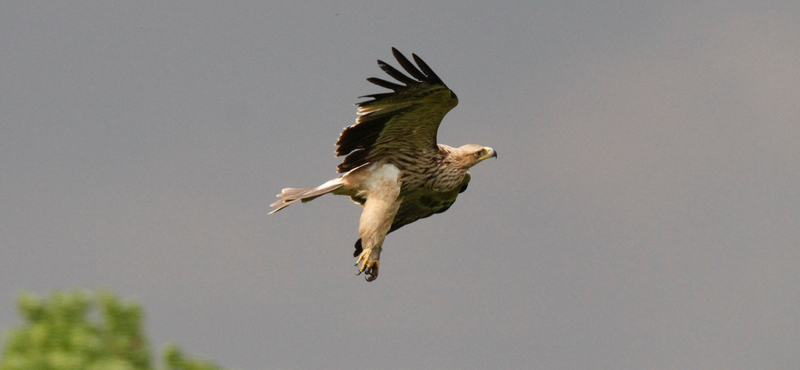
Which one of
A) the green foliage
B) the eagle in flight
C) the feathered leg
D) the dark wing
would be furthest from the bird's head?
the green foliage

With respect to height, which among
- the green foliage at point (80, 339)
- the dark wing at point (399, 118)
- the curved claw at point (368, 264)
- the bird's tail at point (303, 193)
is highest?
the dark wing at point (399, 118)

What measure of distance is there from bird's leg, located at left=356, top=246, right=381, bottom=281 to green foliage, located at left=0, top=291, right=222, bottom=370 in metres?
7.95

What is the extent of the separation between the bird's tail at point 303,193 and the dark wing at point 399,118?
328 mm

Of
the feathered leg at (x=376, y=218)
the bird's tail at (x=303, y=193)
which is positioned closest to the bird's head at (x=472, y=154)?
the feathered leg at (x=376, y=218)

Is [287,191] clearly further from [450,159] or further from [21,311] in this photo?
[21,311]

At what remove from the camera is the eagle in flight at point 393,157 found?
12.4 m

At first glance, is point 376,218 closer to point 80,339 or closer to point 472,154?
point 472,154

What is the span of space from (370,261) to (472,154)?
6.44 ft

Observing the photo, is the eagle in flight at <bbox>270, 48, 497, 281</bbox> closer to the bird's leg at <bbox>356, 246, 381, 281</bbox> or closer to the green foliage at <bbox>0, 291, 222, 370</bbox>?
the bird's leg at <bbox>356, 246, 381, 281</bbox>

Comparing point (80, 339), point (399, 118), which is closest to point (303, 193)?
point (399, 118)

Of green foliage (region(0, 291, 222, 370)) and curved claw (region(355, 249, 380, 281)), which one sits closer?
green foliage (region(0, 291, 222, 370))

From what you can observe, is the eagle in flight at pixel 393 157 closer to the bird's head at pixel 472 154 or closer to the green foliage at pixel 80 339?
the bird's head at pixel 472 154

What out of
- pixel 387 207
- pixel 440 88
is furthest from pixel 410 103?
pixel 387 207

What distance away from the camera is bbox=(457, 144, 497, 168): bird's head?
44.1ft
